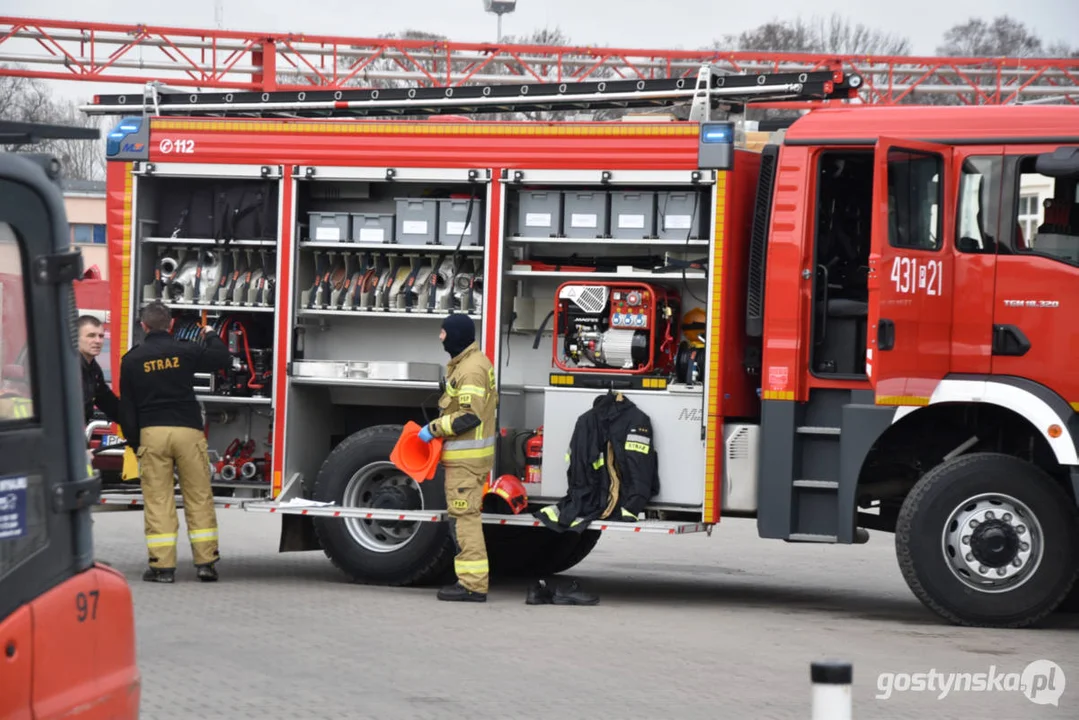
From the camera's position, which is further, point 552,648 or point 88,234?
point 88,234

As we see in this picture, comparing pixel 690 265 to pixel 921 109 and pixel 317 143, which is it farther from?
pixel 317 143

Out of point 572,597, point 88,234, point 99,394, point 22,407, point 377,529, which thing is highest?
point 88,234

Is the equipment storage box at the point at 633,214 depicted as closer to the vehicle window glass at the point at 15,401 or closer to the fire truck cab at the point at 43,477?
the fire truck cab at the point at 43,477

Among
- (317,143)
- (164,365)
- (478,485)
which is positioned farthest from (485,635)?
(317,143)

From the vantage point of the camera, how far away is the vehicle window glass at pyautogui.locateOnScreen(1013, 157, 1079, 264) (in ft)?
30.8

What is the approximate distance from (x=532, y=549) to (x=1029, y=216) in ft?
14.5

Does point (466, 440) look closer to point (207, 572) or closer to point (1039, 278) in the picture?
point (207, 572)

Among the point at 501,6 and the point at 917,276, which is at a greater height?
the point at 501,6

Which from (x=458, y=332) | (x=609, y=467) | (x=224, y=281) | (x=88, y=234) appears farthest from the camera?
(x=88, y=234)

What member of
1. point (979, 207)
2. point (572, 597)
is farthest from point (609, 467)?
point (979, 207)

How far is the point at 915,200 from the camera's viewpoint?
31.6 ft

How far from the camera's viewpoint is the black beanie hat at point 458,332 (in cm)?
1021

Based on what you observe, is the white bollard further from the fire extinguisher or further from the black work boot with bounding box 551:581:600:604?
the fire extinguisher

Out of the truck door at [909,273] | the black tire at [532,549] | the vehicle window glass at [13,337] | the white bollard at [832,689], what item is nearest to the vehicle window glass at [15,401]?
the vehicle window glass at [13,337]
